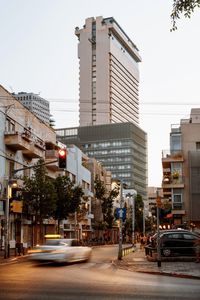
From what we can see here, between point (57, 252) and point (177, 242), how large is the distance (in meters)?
9.79

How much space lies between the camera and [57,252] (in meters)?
28.0

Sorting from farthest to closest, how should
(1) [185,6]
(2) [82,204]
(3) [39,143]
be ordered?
1. (2) [82,204]
2. (3) [39,143]
3. (1) [185,6]

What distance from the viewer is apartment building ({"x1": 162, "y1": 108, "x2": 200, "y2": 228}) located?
216 ft

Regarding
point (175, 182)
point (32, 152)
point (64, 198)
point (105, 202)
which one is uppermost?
point (32, 152)

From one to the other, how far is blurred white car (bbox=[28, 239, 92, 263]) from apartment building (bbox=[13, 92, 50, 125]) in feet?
422

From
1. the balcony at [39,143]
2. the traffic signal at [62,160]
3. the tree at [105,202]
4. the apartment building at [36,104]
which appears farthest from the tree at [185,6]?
the apartment building at [36,104]

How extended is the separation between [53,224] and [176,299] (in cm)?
5218

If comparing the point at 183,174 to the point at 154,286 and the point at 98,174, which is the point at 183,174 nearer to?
the point at 98,174

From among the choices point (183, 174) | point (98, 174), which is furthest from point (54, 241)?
point (98, 174)

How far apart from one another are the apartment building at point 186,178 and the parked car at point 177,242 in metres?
29.5

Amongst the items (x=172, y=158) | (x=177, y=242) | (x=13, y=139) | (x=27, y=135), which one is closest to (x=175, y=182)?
(x=172, y=158)

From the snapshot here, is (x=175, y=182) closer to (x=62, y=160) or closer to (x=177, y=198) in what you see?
(x=177, y=198)

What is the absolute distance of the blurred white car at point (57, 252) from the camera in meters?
27.7

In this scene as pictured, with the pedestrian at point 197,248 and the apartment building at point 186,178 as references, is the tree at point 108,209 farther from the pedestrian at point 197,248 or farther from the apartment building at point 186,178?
the pedestrian at point 197,248
